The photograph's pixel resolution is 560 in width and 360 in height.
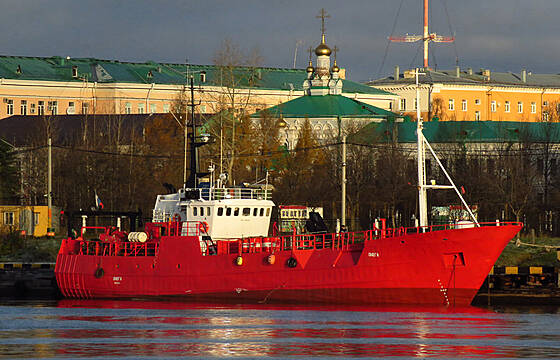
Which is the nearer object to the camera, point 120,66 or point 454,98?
point 120,66

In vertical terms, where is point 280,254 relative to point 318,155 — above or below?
below

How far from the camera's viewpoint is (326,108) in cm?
13338

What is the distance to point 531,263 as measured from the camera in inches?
2488

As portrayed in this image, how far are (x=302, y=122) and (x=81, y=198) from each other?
37126mm

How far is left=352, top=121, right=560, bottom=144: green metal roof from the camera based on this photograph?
11031 centimetres

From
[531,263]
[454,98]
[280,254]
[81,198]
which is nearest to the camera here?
[280,254]

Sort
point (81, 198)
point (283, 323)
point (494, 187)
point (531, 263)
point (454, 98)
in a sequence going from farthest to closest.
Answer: point (454, 98) → point (81, 198) → point (494, 187) → point (531, 263) → point (283, 323)

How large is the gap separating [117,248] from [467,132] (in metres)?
59.4

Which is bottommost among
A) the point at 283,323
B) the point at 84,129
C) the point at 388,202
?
the point at 283,323

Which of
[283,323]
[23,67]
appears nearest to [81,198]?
[283,323]

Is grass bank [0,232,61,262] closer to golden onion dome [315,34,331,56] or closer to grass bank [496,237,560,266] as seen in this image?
grass bank [496,237,560,266]

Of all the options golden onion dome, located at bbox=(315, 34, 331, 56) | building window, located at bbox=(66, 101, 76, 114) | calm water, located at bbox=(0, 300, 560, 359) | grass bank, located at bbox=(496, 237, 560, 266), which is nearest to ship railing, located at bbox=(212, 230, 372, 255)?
calm water, located at bbox=(0, 300, 560, 359)

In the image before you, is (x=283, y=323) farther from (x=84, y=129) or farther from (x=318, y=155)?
(x=84, y=129)

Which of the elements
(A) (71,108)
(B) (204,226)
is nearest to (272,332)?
(B) (204,226)
